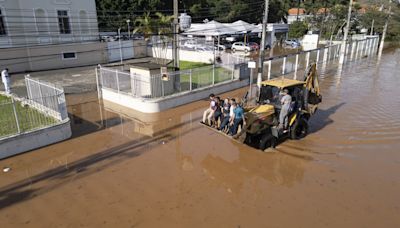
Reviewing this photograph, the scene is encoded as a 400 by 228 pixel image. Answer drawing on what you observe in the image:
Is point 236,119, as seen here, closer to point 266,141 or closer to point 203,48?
point 266,141

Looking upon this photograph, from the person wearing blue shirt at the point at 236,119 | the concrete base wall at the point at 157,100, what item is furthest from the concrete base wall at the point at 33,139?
the person wearing blue shirt at the point at 236,119

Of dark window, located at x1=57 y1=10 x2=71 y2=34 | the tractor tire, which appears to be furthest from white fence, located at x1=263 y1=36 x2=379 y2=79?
dark window, located at x1=57 y1=10 x2=71 y2=34

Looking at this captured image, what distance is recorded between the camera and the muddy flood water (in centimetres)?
638

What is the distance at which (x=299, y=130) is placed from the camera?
10.6 meters

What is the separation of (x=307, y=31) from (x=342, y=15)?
650 centimetres

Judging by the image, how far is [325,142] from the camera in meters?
10.3

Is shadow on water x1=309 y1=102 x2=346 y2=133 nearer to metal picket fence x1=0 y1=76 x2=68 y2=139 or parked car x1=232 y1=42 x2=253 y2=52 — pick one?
metal picket fence x1=0 y1=76 x2=68 y2=139

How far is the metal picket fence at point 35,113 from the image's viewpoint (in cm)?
970

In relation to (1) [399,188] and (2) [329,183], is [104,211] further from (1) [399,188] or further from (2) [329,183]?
(1) [399,188]

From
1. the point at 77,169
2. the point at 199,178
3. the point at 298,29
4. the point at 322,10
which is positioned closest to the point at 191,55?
the point at 77,169

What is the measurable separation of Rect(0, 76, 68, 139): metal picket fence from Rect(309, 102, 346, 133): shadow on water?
945cm

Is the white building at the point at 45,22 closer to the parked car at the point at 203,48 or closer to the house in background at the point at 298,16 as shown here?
the parked car at the point at 203,48

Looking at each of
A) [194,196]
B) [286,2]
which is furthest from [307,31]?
[194,196]

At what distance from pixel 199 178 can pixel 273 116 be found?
335 cm
